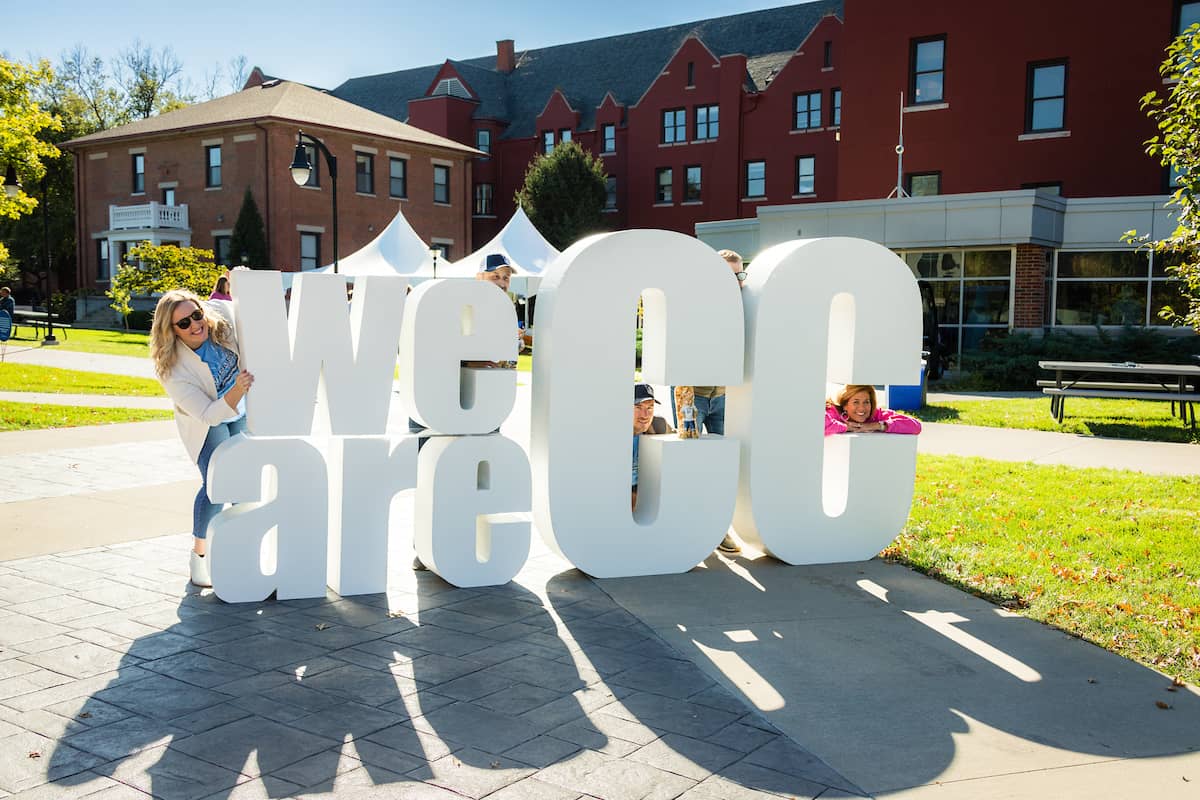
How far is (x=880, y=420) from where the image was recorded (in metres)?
7.66

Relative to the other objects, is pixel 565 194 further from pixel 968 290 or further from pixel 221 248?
pixel 968 290

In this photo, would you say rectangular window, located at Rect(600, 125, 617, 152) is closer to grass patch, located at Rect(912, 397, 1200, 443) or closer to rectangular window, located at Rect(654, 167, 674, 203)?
rectangular window, located at Rect(654, 167, 674, 203)

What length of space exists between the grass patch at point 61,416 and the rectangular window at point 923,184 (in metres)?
22.7

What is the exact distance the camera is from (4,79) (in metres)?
30.3

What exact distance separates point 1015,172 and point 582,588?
86.7 ft

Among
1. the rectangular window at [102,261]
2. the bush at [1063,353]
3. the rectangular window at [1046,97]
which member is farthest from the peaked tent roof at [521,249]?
the rectangular window at [102,261]

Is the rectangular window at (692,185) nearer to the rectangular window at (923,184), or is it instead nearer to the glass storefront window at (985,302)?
the rectangular window at (923,184)

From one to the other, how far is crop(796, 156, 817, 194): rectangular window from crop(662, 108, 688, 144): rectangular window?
609 centimetres

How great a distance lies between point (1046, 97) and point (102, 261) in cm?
4028

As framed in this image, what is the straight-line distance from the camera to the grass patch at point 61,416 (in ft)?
45.1

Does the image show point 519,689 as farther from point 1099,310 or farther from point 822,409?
point 1099,310

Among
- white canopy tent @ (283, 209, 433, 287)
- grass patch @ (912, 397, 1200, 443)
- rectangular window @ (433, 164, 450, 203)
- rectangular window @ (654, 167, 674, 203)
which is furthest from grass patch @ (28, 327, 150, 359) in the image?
rectangular window @ (654, 167, 674, 203)

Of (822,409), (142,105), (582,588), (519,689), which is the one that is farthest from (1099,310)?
(142,105)

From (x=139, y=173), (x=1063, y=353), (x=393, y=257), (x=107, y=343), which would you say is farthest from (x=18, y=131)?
(x=1063, y=353)
